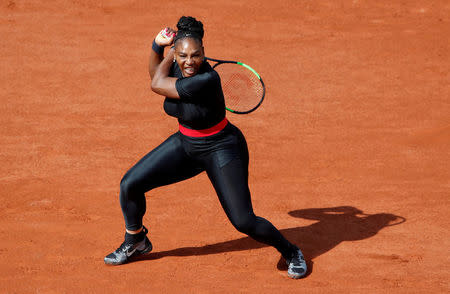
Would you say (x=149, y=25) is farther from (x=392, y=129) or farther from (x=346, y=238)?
(x=346, y=238)

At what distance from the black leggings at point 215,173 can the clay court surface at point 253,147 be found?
0.59 m

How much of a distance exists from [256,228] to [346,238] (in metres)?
1.48

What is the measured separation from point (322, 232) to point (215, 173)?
5.80ft

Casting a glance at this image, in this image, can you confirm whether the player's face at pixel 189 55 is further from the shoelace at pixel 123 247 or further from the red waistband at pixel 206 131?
the shoelace at pixel 123 247

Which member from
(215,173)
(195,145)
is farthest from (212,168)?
(195,145)

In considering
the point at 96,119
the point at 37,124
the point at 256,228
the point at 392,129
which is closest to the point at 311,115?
the point at 392,129

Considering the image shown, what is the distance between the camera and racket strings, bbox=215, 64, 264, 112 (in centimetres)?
669

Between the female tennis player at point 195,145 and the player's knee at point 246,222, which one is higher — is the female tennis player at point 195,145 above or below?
above

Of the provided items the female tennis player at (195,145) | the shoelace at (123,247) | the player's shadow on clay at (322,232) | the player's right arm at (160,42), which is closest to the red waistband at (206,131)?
the female tennis player at (195,145)

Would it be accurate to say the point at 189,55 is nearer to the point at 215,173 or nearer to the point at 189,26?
the point at 189,26

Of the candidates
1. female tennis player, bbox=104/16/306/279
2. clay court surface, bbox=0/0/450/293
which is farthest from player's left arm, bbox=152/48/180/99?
clay court surface, bbox=0/0/450/293

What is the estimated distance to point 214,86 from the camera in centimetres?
588

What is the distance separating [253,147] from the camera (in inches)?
379

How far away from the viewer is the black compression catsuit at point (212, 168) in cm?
609
